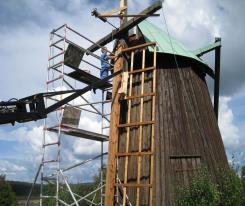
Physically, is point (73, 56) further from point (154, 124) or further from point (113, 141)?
point (154, 124)

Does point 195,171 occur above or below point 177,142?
below

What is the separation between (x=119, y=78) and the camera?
544 inches

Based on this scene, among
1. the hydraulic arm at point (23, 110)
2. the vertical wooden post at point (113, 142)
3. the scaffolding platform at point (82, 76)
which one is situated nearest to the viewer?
the hydraulic arm at point (23, 110)

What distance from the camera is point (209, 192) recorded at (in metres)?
12.1

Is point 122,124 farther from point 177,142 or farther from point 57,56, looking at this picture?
point 57,56

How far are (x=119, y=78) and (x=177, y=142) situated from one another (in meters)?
2.80

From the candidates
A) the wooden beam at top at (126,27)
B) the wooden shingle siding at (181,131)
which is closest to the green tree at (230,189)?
the wooden shingle siding at (181,131)

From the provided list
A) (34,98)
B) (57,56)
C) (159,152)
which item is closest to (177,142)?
(159,152)

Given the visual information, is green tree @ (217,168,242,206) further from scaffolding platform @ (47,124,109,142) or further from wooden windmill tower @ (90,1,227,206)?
scaffolding platform @ (47,124,109,142)

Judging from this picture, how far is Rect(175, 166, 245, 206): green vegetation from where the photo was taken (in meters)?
12.1

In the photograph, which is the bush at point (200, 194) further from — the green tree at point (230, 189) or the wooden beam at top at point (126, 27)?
the wooden beam at top at point (126, 27)

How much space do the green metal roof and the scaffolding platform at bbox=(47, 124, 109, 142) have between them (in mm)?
3523

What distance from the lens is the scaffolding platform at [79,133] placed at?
44.0 feet

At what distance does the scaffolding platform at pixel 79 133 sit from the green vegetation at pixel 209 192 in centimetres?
366
